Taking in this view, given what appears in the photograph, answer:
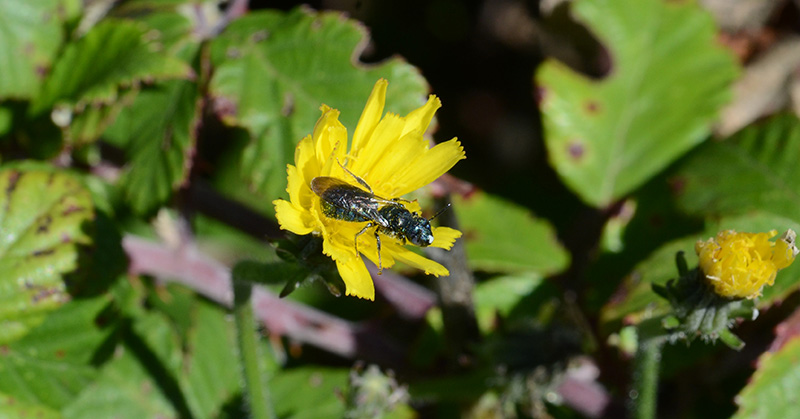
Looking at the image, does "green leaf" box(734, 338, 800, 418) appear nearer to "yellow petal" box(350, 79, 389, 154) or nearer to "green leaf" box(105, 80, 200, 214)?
"yellow petal" box(350, 79, 389, 154)

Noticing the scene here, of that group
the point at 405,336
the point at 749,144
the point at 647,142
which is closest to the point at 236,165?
the point at 405,336

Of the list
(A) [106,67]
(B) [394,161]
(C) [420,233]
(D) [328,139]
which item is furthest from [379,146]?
(A) [106,67]

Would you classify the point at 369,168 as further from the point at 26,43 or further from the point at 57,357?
the point at 26,43

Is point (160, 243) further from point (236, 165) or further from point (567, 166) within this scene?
point (567, 166)

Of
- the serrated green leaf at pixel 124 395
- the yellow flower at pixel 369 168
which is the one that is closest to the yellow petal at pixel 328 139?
the yellow flower at pixel 369 168

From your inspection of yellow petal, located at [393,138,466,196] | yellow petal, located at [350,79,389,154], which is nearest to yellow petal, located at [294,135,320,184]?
yellow petal, located at [350,79,389,154]

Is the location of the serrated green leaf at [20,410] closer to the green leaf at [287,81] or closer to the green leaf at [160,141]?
the green leaf at [160,141]
